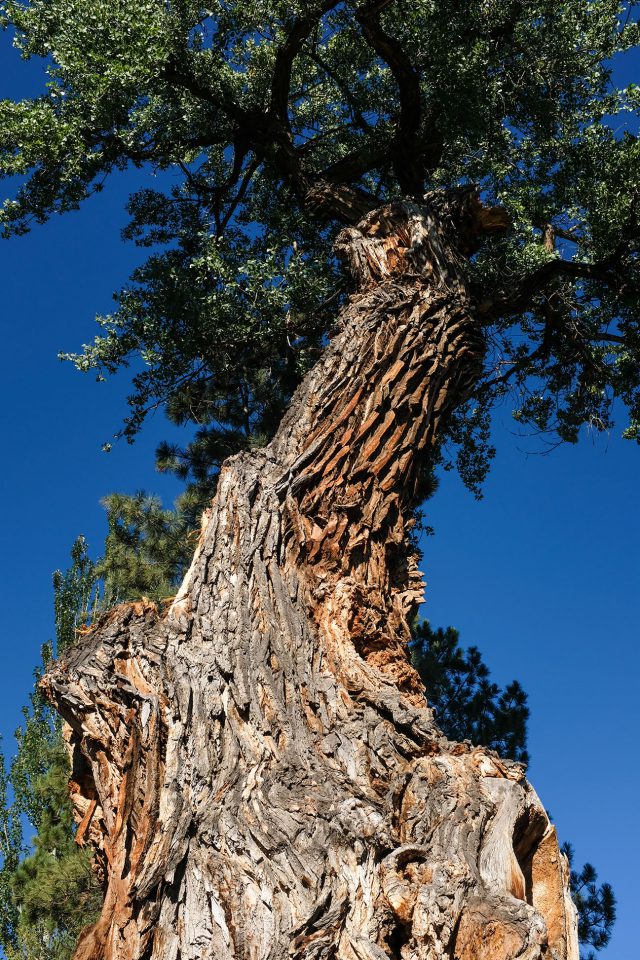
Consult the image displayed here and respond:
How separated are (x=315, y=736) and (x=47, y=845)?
720cm

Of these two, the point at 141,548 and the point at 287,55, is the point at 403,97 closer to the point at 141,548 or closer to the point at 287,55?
the point at 287,55

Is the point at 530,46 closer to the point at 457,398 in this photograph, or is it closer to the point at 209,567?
the point at 457,398

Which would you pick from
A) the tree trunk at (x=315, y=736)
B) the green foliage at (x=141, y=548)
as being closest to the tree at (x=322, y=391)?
the tree trunk at (x=315, y=736)

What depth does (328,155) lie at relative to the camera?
10.8m

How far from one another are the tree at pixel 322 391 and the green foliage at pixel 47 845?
2482mm

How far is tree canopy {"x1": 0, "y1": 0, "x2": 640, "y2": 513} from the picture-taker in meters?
8.50

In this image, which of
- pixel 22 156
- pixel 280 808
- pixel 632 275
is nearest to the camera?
pixel 280 808

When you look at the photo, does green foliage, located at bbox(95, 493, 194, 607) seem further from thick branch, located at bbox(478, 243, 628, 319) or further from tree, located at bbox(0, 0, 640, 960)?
thick branch, located at bbox(478, 243, 628, 319)

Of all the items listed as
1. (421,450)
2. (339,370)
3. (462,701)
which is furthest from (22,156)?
(462,701)

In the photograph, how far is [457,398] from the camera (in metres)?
6.92

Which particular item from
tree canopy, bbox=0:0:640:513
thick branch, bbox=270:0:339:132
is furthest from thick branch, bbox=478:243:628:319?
thick branch, bbox=270:0:339:132

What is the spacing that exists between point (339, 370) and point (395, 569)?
1.38m

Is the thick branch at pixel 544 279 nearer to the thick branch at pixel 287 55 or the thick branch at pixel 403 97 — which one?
the thick branch at pixel 403 97

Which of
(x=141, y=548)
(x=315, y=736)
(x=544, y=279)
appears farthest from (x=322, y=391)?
(x=141, y=548)
